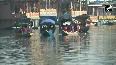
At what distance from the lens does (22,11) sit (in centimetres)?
19200

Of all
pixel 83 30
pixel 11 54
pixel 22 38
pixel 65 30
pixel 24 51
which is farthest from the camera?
pixel 83 30

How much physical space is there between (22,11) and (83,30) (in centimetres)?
6232

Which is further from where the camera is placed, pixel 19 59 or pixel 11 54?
pixel 11 54

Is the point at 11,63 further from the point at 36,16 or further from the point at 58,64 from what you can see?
the point at 36,16

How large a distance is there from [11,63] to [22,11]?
13470 cm

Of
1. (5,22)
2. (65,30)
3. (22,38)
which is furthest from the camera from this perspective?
(5,22)

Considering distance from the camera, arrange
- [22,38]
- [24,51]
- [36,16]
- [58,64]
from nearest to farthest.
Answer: [58,64], [24,51], [22,38], [36,16]

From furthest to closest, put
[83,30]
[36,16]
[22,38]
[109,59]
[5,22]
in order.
→ [36,16] < [5,22] < [83,30] < [22,38] < [109,59]

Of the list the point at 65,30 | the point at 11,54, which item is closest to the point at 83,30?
the point at 65,30

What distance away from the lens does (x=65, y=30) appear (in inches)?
4705

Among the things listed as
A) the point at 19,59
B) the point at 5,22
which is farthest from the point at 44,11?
the point at 19,59

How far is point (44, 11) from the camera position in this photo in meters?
192

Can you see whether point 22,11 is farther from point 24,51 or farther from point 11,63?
point 11,63

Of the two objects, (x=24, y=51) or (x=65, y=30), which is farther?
(x=65, y=30)
